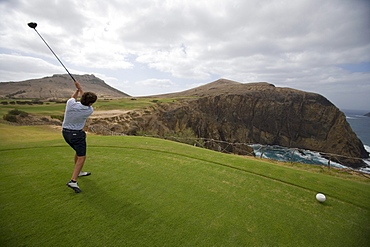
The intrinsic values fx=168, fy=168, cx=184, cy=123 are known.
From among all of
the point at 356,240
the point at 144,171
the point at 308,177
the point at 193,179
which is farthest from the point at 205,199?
the point at 308,177

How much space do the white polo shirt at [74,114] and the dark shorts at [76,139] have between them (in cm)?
11

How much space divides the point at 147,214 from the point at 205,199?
4.28ft

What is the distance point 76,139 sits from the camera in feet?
12.7

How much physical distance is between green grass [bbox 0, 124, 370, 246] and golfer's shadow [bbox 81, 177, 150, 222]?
0.02 meters

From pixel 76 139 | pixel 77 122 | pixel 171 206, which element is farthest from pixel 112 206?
pixel 77 122

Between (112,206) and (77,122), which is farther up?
(77,122)

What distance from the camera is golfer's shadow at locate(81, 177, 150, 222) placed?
292 cm

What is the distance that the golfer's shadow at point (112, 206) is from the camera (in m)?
2.92

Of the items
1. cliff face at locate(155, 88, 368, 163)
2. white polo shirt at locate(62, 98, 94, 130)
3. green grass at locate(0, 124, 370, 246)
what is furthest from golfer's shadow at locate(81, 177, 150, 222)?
cliff face at locate(155, 88, 368, 163)

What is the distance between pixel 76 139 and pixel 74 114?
1.88 feet

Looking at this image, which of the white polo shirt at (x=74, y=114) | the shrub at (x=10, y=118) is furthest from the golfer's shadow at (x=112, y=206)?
the shrub at (x=10, y=118)

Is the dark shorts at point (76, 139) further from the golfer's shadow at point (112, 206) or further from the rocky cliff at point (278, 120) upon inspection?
the rocky cliff at point (278, 120)

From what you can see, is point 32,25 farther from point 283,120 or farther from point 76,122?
point 283,120

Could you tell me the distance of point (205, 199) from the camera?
12.1 feet
